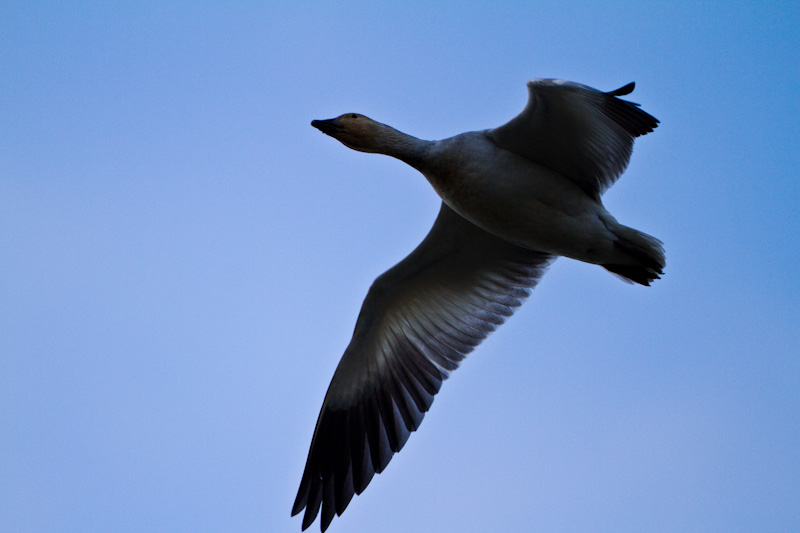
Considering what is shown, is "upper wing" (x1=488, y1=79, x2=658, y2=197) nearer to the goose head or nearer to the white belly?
the white belly

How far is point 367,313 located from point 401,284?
40 cm

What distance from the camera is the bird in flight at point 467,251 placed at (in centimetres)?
726

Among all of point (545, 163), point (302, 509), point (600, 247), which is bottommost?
point (302, 509)

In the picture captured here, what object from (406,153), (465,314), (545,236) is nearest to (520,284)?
(465,314)

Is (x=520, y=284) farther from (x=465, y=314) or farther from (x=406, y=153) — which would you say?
(x=406, y=153)

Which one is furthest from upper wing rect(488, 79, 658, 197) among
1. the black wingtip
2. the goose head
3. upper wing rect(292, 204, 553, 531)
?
upper wing rect(292, 204, 553, 531)

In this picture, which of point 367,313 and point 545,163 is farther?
point 367,313

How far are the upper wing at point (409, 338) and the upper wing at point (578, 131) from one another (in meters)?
1.00

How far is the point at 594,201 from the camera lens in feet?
25.0

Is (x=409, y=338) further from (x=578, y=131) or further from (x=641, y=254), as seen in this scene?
(x=578, y=131)

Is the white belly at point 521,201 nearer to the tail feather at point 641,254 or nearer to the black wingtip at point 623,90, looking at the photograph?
the tail feather at point 641,254

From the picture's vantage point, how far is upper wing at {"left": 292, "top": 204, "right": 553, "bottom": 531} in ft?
27.2

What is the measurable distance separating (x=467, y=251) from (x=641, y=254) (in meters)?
1.60

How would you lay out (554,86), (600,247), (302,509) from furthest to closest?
(302,509) < (600,247) < (554,86)
